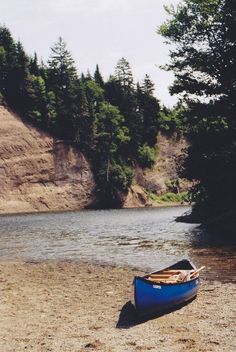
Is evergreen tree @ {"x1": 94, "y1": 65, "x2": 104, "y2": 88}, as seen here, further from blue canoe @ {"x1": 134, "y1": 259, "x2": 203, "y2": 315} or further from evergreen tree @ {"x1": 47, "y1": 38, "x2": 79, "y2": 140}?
blue canoe @ {"x1": 134, "y1": 259, "x2": 203, "y2": 315}

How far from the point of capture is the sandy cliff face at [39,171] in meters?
86.6

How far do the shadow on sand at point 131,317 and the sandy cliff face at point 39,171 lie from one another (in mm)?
72120

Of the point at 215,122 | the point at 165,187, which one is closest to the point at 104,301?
the point at 215,122

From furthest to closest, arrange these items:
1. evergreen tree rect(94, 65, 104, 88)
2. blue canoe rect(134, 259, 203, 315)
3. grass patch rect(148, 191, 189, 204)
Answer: evergreen tree rect(94, 65, 104, 88)
grass patch rect(148, 191, 189, 204)
blue canoe rect(134, 259, 203, 315)

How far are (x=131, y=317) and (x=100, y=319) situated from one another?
38.5 inches

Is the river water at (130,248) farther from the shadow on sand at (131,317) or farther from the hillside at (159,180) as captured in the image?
the hillside at (159,180)

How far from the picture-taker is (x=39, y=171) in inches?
3565

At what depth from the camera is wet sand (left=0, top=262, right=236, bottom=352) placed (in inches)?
433

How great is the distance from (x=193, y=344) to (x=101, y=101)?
95.6m

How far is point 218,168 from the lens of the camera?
125ft

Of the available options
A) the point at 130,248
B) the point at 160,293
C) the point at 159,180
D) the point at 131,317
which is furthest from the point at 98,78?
the point at 131,317

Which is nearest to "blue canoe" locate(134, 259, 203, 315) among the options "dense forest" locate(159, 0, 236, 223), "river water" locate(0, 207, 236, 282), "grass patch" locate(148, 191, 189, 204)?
"river water" locate(0, 207, 236, 282)

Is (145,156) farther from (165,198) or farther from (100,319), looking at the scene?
(100,319)

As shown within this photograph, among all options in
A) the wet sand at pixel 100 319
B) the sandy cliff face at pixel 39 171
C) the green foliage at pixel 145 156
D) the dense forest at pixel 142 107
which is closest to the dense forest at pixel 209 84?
the dense forest at pixel 142 107
